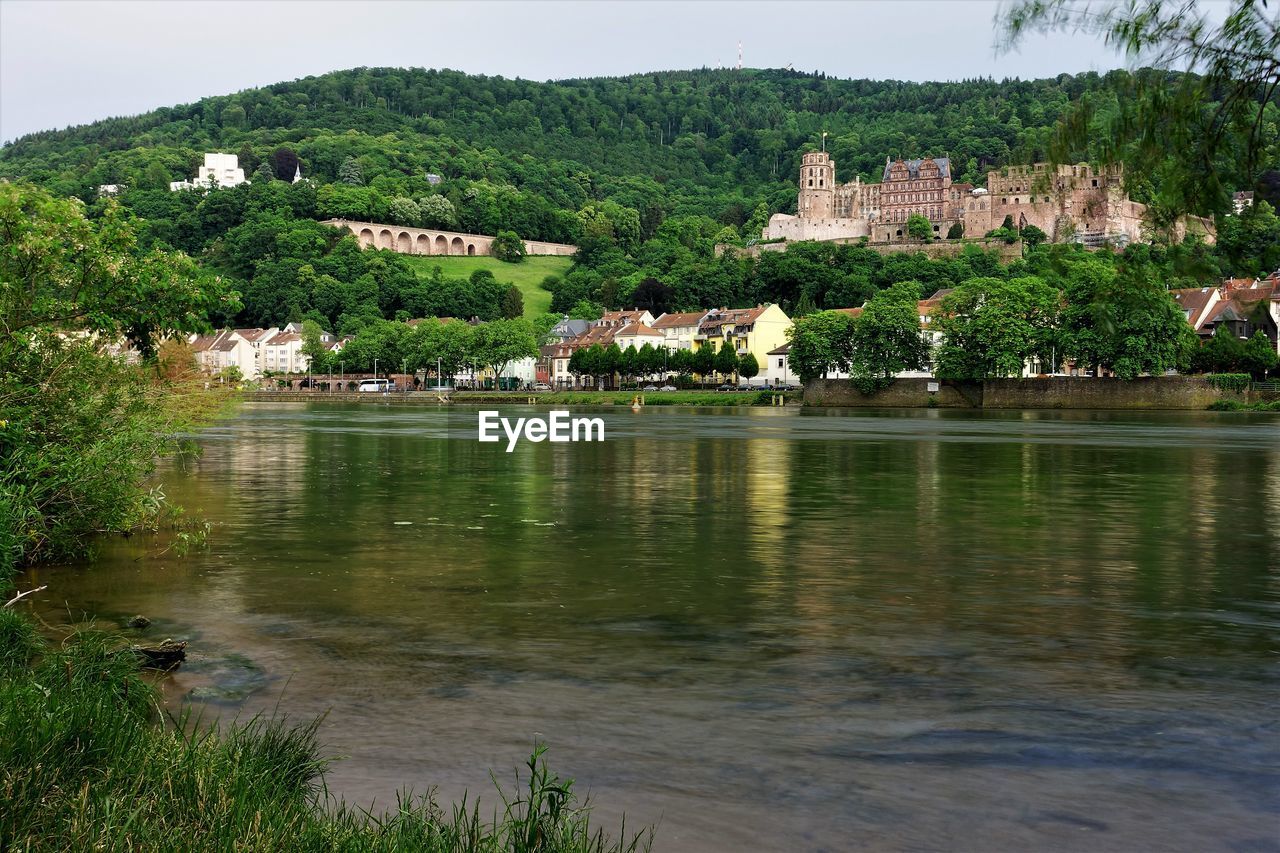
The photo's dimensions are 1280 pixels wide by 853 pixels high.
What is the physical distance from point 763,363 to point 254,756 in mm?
152788

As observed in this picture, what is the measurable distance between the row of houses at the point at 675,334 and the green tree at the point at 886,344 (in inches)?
1367

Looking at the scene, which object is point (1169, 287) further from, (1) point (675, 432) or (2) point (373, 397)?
(2) point (373, 397)

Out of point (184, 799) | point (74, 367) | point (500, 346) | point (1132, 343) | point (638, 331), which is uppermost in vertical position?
point (638, 331)

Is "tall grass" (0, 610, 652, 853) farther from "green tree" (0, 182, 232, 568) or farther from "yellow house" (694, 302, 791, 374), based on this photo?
"yellow house" (694, 302, 791, 374)

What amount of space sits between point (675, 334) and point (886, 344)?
6169 centimetres

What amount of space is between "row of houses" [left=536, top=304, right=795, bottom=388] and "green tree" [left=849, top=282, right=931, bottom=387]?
34.7 meters

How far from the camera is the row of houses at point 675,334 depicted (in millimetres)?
159625

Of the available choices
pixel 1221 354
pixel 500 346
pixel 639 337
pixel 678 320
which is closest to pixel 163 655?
pixel 1221 354

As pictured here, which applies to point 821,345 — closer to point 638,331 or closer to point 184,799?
point 638,331

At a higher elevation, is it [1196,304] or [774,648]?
[1196,304]

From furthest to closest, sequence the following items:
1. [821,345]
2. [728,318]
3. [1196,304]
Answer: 1. [728,318]
2. [1196,304]
3. [821,345]

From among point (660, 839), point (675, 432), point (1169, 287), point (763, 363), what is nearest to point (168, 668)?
point (660, 839)

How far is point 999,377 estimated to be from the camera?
10594cm

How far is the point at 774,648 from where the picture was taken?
46.0 ft
